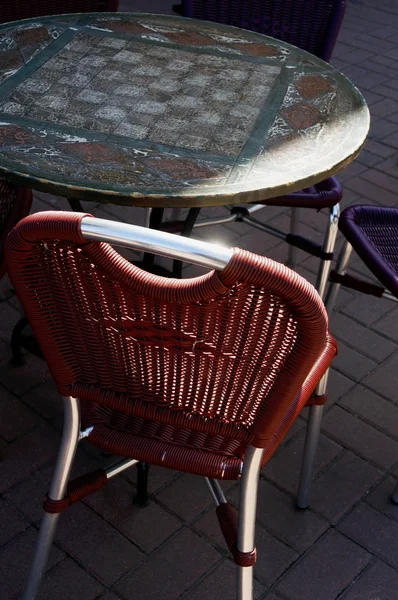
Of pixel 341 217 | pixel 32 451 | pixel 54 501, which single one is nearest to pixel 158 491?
pixel 32 451

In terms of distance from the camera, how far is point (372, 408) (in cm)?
245

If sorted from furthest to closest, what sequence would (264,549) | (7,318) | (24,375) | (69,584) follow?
(7,318)
(24,375)
(264,549)
(69,584)

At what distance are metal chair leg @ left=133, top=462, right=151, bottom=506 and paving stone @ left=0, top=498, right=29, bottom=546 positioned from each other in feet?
0.96

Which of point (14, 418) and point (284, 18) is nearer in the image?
point (14, 418)

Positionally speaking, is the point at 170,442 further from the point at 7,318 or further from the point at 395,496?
the point at 7,318

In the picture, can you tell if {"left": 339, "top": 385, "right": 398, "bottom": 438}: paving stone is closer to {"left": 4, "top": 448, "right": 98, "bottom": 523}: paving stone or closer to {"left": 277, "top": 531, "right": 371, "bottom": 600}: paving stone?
{"left": 277, "top": 531, "right": 371, "bottom": 600}: paving stone

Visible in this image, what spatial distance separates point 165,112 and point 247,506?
39.4 inches

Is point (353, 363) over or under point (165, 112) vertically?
under

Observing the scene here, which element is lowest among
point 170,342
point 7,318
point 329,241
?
point 7,318

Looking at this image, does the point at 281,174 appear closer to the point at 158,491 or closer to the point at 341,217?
the point at 341,217

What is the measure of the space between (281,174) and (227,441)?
0.61 m

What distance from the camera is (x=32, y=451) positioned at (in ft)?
7.22

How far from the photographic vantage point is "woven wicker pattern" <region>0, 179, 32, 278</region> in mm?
1784

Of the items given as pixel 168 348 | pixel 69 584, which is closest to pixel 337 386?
pixel 69 584
